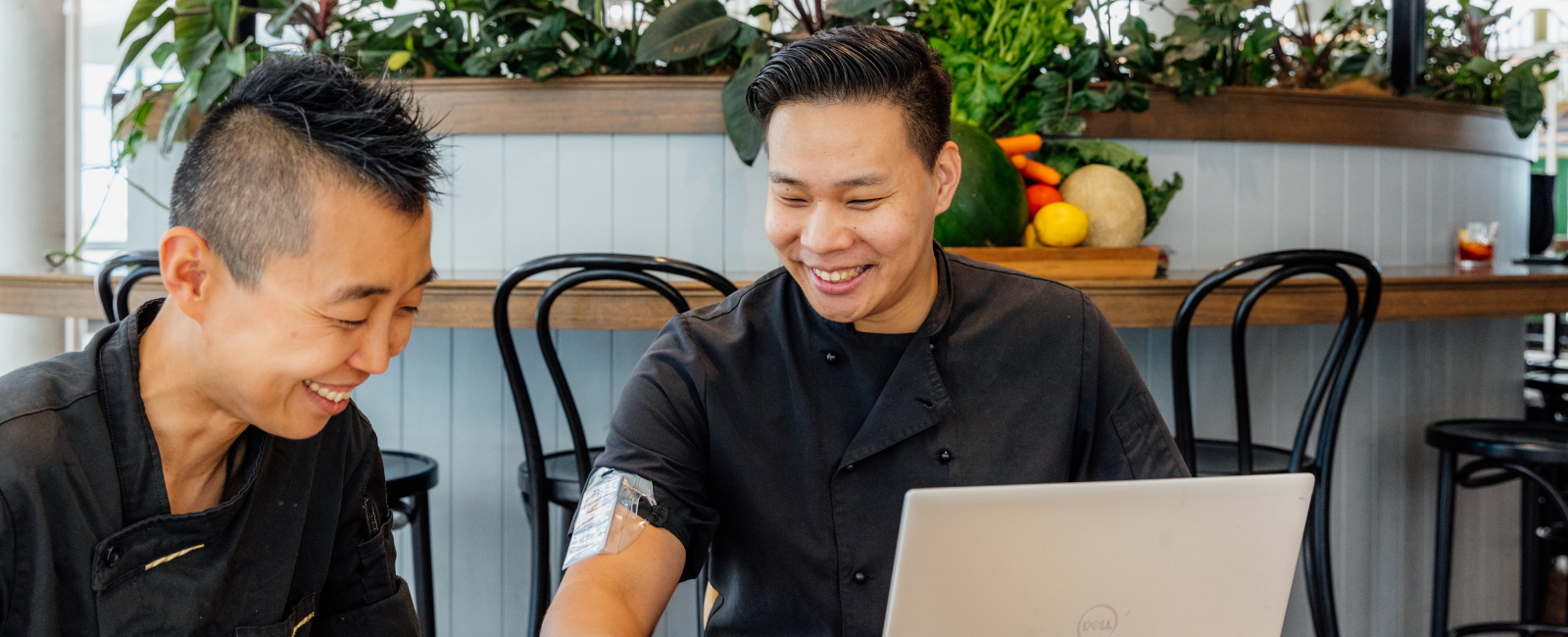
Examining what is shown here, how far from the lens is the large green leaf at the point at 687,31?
205cm

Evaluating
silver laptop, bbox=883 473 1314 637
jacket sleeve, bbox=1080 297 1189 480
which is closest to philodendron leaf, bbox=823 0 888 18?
jacket sleeve, bbox=1080 297 1189 480

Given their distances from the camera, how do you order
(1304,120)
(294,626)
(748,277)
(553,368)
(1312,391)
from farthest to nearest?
(1304,120)
(748,277)
(1312,391)
(553,368)
(294,626)

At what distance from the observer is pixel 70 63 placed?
322 centimetres

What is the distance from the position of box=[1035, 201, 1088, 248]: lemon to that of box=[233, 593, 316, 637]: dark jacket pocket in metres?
1.38

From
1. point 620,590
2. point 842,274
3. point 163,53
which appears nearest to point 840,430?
point 842,274

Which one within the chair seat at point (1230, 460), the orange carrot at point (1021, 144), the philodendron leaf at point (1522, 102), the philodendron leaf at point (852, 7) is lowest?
the chair seat at point (1230, 460)

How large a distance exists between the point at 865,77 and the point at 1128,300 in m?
0.86

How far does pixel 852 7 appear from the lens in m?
2.00

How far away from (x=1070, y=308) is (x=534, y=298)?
91cm

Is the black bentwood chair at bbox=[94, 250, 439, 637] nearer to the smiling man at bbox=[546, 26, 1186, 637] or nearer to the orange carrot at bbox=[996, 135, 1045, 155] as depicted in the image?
the smiling man at bbox=[546, 26, 1186, 637]

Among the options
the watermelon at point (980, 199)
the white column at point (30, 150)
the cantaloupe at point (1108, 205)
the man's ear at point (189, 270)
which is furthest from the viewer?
the white column at point (30, 150)

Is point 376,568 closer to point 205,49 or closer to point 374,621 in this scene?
point 374,621

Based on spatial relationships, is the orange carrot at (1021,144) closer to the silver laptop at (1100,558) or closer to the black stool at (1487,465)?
the black stool at (1487,465)

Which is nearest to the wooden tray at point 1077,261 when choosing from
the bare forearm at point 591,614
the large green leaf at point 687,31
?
the large green leaf at point 687,31
